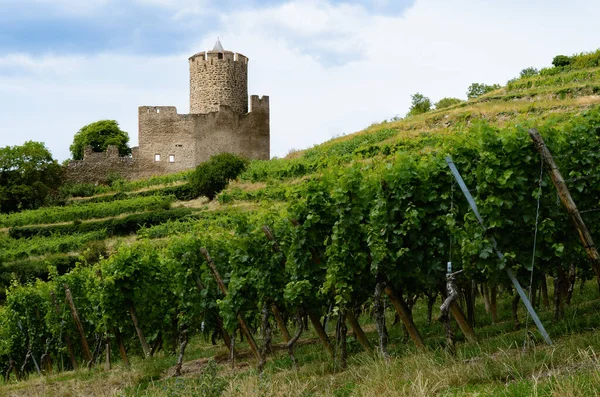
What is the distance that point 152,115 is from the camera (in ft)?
156

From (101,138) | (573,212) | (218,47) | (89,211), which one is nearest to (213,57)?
(218,47)

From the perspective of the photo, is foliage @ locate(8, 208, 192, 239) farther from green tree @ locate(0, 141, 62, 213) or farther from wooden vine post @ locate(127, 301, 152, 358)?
wooden vine post @ locate(127, 301, 152, 358)

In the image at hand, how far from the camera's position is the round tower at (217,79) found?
151 ft

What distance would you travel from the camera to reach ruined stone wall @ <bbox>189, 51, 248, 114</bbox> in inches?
1813

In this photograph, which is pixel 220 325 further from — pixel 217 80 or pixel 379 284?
pixel 217 80

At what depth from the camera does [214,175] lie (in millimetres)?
39469

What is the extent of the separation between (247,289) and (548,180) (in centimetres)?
504

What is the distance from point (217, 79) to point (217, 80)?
63 mm

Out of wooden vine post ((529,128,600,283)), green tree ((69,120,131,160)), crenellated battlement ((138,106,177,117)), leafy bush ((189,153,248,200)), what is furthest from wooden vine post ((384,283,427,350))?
green tree ((69,120,131,160))

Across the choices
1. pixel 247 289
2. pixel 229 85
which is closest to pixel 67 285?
pixel 247 289

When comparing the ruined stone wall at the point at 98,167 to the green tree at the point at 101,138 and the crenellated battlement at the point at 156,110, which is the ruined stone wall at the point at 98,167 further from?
the green tree at the point at 101,138

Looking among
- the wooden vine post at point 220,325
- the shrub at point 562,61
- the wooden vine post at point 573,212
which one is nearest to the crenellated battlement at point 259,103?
the shrub at point 562,61

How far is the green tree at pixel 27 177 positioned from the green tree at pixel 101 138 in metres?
10.4

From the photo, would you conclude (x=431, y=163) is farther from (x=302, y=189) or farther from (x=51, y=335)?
(x=51, y=335)
